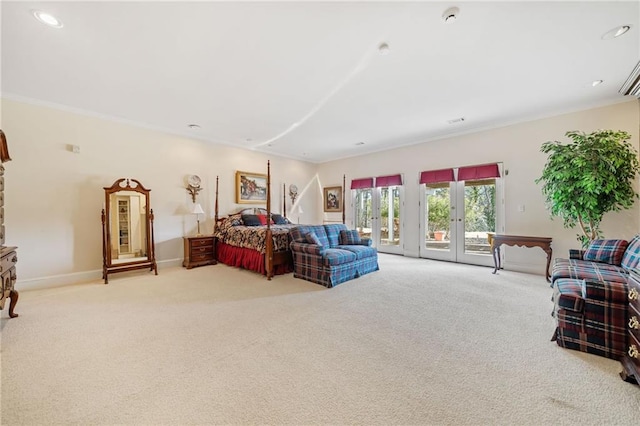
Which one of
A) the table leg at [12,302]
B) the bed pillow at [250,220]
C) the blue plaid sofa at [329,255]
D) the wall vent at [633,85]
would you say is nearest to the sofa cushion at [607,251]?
the wall vent at [633,85]

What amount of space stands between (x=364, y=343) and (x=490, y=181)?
464 centimetres

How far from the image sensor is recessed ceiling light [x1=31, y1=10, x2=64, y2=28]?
6.88ft

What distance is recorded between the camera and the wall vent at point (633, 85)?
3.05 m

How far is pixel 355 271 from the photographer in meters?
4.27

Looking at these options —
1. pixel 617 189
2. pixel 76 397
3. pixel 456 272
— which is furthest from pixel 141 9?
pixel 617 189

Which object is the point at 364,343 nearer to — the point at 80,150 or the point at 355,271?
the point at 355,271

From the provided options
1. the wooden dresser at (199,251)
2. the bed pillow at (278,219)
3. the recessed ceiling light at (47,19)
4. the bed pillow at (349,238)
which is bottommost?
the wooden dresser at (199,251)

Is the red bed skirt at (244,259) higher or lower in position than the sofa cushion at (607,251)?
lower

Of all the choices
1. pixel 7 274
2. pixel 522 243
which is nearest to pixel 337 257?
pixel 522 243

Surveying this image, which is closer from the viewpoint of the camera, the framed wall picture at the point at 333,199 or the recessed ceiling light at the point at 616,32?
the recessed ceiling light at the point at 616,32

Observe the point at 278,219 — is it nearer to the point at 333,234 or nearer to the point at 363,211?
the point at 333,234

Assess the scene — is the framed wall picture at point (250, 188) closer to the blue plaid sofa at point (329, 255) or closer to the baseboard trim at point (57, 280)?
the blue plaid sofa at point (329, 255)

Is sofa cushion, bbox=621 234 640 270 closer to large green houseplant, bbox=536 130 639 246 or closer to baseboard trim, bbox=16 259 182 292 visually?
large green houseplant, bbox=536 130 639 246

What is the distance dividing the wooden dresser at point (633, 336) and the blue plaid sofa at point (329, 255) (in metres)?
2.85
